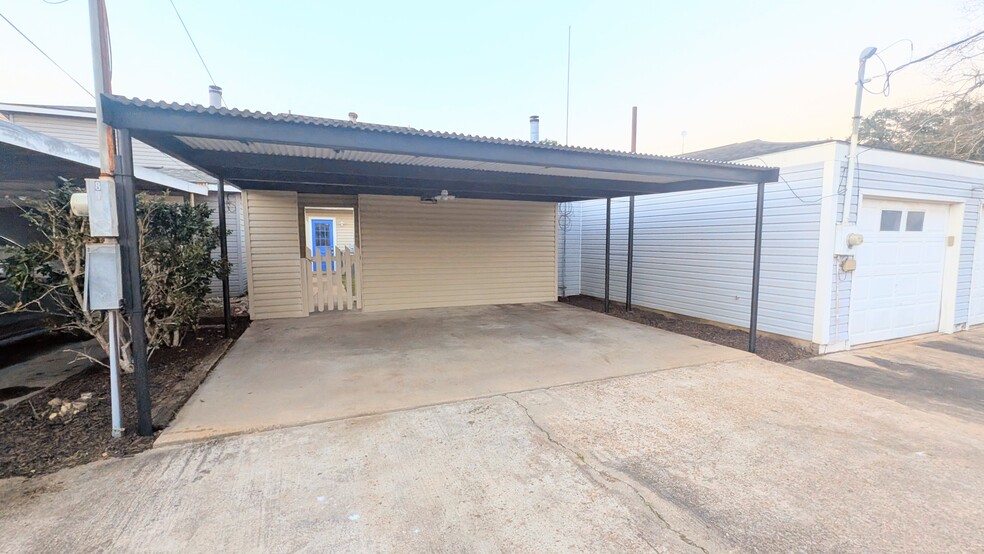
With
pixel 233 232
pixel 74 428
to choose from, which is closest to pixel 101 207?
pixel 74 428

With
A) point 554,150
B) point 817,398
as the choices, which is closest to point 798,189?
point 817,398

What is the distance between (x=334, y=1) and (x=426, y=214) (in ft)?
21.7

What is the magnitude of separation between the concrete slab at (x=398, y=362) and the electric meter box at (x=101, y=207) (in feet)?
5.03

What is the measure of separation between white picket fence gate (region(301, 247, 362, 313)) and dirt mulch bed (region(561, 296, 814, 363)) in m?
5.01

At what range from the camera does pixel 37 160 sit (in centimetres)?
412

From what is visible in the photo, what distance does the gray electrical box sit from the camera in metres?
2.73

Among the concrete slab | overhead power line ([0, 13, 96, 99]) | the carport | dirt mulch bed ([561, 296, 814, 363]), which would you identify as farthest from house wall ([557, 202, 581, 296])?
overhead power line ([0, 13, 96, 99])

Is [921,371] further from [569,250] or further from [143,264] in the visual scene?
[143,264]

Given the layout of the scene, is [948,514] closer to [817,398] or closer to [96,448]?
[817,398]

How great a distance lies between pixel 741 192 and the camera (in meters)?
6.54

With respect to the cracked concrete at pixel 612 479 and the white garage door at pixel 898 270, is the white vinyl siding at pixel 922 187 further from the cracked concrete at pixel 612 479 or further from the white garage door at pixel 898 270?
the cracked concrete at pixel 612 479

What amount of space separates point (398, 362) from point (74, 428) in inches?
106

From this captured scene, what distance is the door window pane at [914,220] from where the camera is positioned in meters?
6.09

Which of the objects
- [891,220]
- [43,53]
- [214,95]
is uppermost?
[43,53]
